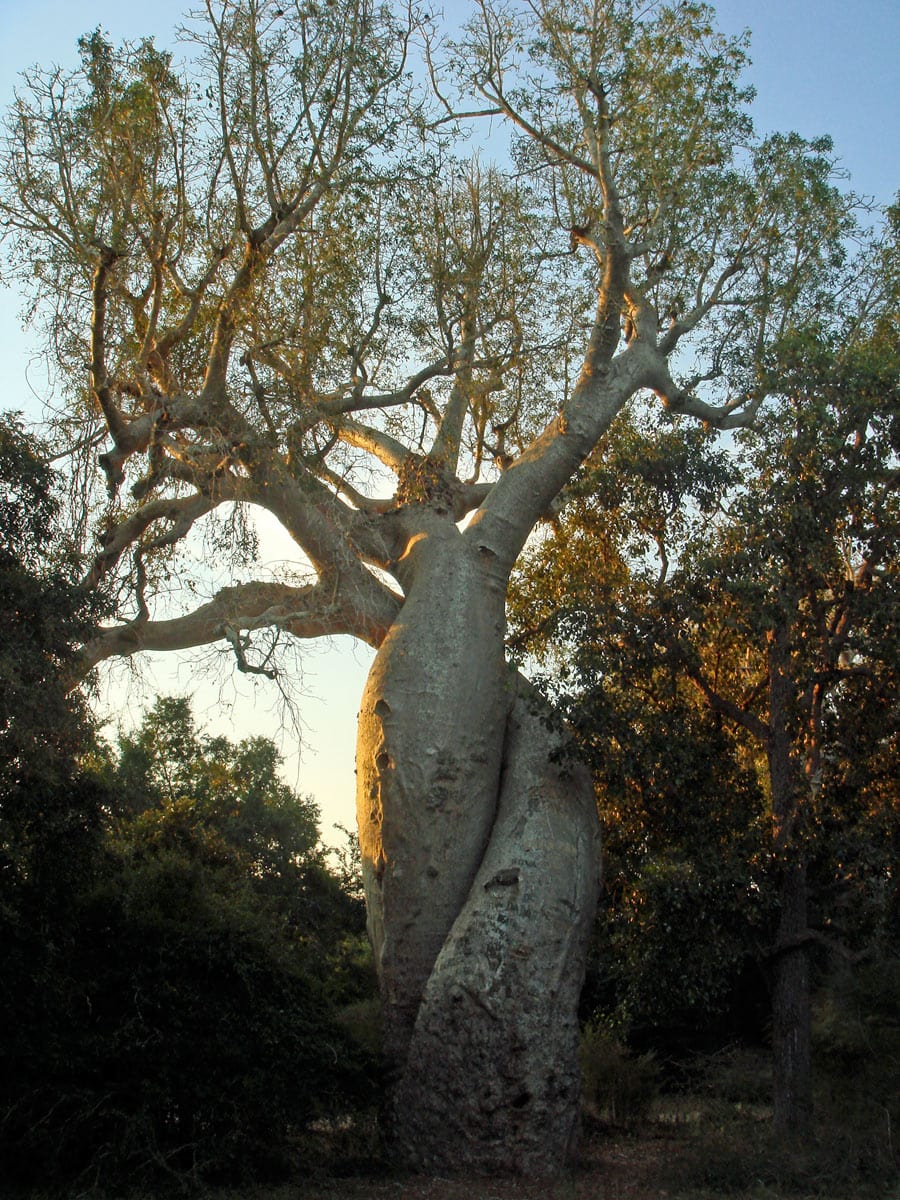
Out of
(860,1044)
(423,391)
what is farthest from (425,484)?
(860,1044)

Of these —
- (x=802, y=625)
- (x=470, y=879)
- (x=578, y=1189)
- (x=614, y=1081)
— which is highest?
(x=802, y=625)

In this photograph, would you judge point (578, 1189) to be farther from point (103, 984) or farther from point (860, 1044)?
point (860, 1044)

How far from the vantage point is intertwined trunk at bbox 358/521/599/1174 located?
22.8ft

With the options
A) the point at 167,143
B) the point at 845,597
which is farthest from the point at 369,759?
the point at 167,143

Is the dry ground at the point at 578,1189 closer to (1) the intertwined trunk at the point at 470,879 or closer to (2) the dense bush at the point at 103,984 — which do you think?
(1) the intertwined trunk at the point at 470,879

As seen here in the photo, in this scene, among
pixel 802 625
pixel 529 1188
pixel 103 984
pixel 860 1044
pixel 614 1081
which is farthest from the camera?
pixel 860 1044

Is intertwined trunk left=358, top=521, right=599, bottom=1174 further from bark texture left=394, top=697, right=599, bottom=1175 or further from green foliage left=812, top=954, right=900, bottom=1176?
green foliage left=812, top=954, right=900, bottom=1176

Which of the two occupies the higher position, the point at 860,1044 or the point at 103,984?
the point at 103,984

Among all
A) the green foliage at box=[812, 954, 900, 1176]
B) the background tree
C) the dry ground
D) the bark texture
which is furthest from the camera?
the green foliage at box=[812, 954, 900, 1176]

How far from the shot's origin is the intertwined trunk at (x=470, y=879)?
22.8 feet

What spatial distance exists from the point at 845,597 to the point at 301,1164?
16.9ft

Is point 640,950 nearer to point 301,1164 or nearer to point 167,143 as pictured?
point 301,1164

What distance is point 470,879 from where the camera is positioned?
8.00 m

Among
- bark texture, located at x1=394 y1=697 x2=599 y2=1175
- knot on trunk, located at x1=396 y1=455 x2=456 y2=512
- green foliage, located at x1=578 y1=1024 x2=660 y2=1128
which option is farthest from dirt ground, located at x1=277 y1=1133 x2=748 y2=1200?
knot on trunk, located at x1=396 y1=455 x2=456 y2=512
